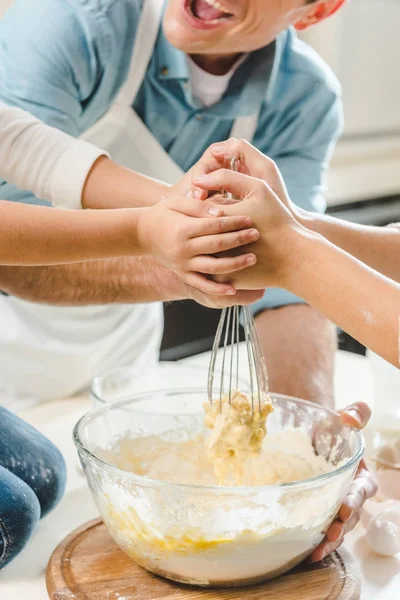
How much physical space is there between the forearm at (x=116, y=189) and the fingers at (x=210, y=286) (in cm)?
24

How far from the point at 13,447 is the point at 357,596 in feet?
1.26

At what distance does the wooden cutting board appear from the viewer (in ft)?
2.28

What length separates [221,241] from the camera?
0.71 metres

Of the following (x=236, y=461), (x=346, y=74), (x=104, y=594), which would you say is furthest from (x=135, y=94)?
(x=346, y=74)

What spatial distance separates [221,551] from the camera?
0.69 m

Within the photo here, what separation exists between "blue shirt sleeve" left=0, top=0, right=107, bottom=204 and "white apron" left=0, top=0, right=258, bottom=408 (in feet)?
0.27

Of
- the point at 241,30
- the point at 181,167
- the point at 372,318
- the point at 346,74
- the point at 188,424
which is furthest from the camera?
the point at 346,74

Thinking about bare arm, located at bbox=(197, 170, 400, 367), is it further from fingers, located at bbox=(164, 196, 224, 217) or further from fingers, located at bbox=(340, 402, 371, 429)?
fingers, located at bbox=(340, 402, 371, 429)

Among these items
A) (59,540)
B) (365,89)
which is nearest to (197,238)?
(59,540)

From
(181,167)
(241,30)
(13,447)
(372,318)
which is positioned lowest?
(13,447)

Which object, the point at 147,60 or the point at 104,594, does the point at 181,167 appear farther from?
the point at 104,594

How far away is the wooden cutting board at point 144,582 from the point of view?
2.28 feet

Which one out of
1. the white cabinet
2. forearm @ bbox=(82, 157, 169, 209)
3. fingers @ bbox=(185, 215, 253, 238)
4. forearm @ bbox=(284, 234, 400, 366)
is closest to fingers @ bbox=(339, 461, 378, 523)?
forearm @ bbox=(284, 234, 400, 366)

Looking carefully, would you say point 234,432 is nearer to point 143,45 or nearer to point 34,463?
point 34,463
